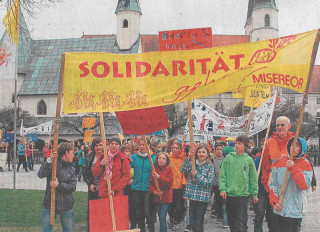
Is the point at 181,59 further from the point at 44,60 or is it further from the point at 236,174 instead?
the point at 44,60

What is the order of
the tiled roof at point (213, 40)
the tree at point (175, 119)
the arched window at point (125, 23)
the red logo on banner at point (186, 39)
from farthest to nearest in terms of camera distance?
the tiled roof at point (213, 40) < the arched window at point (125, 23) < the tree at point (175, 119) < the red logo on banner at point (186, 39)

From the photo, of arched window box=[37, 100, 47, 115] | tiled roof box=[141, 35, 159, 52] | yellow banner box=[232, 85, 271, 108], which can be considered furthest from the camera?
tiled roof box=[141, 35, 159, 52]

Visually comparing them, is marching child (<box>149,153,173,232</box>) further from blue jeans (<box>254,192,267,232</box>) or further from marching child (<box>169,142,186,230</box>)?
blue jeans (<box>254,192,267,232</box>)

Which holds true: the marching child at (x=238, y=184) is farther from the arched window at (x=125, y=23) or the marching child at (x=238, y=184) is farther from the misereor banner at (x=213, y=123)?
the arched window at (x=125, y=23)

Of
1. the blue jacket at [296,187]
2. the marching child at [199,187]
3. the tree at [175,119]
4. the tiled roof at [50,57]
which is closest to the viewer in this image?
the blue jacket at [296,187]

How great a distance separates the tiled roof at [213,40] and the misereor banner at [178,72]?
7379 cm

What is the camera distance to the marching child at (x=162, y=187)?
6.89 m

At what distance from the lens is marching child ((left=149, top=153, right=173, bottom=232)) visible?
22.6ft

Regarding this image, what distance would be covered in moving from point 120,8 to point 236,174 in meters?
57.5

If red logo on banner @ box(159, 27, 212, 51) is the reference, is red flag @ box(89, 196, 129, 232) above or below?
below

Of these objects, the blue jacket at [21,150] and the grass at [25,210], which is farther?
the blue jacket at [21,150]

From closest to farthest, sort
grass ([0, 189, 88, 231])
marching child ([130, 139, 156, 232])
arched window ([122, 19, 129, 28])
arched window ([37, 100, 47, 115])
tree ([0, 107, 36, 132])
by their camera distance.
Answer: marching child ([130, 139, 156, 232]), grass ([0, 189, 88, 231]), tree ([0, 107, 36, 132]), arched window ([37, 100, 47, 115]), arched window ([122, 19, 129, 28])

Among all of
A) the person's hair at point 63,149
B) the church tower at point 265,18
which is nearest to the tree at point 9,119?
the church tower at point 265,18

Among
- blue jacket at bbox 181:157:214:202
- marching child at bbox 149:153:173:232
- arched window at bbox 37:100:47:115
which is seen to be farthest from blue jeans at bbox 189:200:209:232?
arched window at bbox 37:100:47:115
